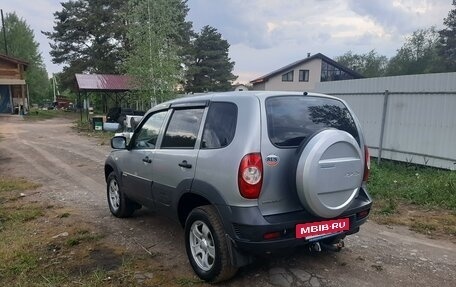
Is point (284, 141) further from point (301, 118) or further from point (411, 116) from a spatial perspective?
point (411, 116)

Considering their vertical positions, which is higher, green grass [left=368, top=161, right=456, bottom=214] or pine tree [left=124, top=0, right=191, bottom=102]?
pine tree [left=124, top=0, right=191, bottom=102]

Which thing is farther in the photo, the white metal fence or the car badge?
the white metal fence

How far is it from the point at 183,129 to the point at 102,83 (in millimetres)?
22197

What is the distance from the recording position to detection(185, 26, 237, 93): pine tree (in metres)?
44.6

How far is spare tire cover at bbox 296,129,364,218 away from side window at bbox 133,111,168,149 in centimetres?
198

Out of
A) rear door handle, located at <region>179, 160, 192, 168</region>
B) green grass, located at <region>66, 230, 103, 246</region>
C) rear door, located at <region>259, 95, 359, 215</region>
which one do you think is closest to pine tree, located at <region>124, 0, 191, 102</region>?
green grass, located at <region>66, 230, 103, 246</region>

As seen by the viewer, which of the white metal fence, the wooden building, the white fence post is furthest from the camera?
the wooden building

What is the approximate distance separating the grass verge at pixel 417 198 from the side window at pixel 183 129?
3363 millimetres

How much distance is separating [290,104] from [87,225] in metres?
3.51

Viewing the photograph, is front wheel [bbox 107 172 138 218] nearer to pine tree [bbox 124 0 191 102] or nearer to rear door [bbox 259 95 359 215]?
rear door [bbox 259 95 359 215]

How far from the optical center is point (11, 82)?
31.3 meters

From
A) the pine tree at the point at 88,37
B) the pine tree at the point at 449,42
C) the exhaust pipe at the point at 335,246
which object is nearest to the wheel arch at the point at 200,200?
the exhaust pipe at the point at 335,246

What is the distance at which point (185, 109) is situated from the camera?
3.93 meters

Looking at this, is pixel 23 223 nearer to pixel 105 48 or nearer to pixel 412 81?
pixel 412 81
